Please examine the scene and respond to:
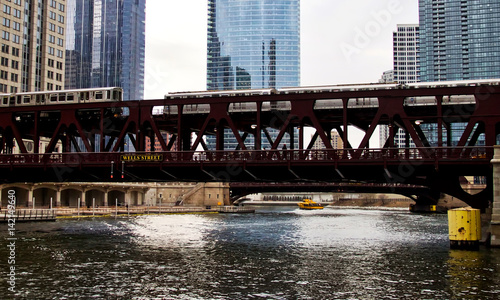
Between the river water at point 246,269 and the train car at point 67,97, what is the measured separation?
18.2 meters

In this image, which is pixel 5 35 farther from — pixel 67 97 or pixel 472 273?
pixel 472 273

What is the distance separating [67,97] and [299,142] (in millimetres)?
34400

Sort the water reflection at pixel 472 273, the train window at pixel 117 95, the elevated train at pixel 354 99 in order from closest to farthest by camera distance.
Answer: the water reflection at pixel 472 273 < the elevated train at pixel 354 99 < the train window at pixel 117 95

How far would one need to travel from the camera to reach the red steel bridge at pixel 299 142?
57250 millimetres

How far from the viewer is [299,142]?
2421 inches

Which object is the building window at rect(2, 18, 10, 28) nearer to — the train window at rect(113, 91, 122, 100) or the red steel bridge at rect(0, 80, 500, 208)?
the red steel bridge at rect(0, 80, 500, 208)

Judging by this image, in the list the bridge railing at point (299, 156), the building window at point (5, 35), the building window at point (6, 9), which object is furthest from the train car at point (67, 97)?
the building window at point (6, 9)

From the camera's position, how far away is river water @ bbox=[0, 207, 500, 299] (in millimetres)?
36500

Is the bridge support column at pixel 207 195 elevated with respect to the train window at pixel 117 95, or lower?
lower

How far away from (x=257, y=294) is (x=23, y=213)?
252 feet

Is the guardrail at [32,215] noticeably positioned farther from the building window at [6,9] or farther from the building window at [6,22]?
the building window at [6,9]

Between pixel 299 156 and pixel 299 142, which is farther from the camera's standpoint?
pixel 299 142

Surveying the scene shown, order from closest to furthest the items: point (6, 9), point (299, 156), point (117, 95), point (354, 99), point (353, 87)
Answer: point (299, 156)
point (354, 99)
point (353, 87)
point (117, 95)
point (6, 9)

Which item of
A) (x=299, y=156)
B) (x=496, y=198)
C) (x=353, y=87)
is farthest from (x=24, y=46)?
(x=496, y=198)
